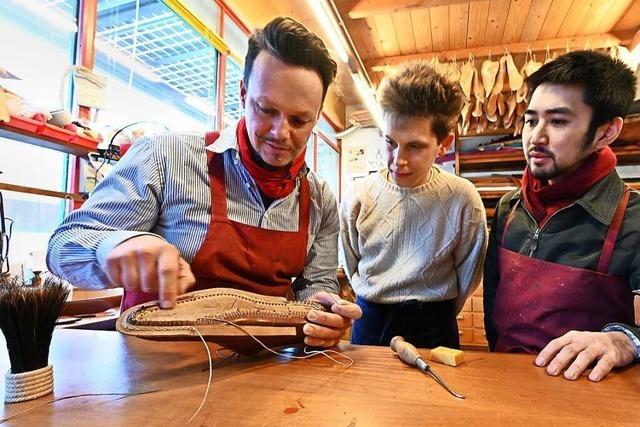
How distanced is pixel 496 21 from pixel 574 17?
2.19 feet

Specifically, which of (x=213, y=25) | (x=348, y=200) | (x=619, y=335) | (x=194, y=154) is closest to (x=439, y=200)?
(x=348, y=200)

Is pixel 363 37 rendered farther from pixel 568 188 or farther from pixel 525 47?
pixel 568 188

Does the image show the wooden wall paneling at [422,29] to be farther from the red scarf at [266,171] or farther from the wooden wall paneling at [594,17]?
the red scarf at [266,171]

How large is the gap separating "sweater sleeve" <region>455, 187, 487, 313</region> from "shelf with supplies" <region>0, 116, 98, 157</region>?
1743 millimetres

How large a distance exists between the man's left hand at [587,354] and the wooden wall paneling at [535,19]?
3.45m

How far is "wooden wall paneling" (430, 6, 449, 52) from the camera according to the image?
3.48 meters

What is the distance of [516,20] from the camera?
142 inches

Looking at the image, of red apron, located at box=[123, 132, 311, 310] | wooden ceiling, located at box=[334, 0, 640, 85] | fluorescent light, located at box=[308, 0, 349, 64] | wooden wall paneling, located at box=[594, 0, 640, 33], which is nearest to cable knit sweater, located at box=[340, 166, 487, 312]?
red apron, located at box=[123, 132, 311, 310]

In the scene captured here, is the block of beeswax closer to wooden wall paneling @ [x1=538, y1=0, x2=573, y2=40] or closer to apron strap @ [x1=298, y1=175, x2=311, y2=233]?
apron strap @ [x1=298, y1=175, x2=311, y2=233]

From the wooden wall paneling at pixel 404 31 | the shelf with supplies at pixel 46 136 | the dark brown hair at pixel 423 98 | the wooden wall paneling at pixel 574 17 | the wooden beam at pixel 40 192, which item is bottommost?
the wooden beam at pixel 40 192

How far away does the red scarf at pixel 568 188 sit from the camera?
1.23 m

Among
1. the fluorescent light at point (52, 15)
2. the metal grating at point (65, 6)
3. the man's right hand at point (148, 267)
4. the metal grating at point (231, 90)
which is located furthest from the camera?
the metal grating at point (231, 90)

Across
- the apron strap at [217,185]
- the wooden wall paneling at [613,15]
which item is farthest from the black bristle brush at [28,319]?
the wooden wall paneling at [613,15]

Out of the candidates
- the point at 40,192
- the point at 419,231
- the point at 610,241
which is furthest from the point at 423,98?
the point at 40,192
